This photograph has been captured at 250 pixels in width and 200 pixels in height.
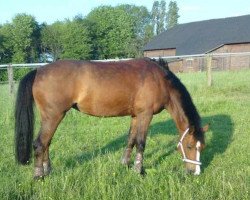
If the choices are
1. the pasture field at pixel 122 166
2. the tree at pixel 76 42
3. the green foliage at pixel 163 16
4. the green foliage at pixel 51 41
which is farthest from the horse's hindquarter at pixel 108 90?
the green foliage at pixel 163 16

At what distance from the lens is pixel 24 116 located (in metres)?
5.35

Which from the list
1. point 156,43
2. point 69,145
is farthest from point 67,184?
point 156,43

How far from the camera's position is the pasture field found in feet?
14.4

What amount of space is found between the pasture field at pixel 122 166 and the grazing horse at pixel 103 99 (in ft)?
1.12

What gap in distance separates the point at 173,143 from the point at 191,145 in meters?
1.77

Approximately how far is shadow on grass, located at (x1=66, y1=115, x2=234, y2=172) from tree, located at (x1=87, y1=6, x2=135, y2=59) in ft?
181

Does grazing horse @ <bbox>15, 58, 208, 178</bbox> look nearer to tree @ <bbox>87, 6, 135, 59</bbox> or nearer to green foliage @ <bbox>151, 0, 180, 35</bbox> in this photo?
tree @ <bbox>87, 6, 135, 59</bbox>

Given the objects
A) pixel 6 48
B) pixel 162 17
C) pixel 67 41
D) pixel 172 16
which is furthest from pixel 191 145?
pixel 162 17

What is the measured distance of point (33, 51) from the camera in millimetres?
57688

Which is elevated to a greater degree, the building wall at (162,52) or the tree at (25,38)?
the tree at (25,38)

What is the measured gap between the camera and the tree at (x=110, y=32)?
65625 mm

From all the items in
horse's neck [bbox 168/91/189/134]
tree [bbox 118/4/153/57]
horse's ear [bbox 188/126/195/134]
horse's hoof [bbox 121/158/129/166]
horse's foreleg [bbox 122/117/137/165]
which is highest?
tree [bbox 118/4/153/57]

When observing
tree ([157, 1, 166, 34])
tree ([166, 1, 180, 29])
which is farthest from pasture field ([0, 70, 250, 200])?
tree ([166, 1, 180, 29])

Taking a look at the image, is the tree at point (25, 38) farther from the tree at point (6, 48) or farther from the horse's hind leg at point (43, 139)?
the horse's hind leg at point (43, 139)
